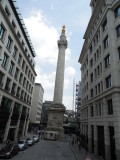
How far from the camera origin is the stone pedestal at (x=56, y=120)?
165ft

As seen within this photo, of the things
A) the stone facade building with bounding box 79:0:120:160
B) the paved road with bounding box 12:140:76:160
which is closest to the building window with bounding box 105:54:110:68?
the stone facade building with bounding box 79:0:120:160

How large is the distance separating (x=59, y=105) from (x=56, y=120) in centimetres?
587

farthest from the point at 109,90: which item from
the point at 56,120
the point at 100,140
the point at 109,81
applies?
the point at 56,120

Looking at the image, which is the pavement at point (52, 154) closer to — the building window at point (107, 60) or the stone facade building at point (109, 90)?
the stone facade building at point (109, 90)

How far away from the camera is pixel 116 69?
21.6 metres

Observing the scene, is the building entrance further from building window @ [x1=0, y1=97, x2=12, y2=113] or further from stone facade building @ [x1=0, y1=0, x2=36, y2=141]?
building window @ [x1=0, y1=97, x2=12, y2=113]

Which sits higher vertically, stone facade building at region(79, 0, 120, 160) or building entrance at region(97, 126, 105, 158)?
stone facade building at region(79, 0, 120, 160)

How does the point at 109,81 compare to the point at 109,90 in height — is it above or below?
above

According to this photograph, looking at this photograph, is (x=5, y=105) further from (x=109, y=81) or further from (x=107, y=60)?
(x=107, y=60)

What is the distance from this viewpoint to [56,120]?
51.8 metres

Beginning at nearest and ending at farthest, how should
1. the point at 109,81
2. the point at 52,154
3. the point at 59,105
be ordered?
1. the point at 109,81
2. the point at 52,154
3. the point at 59,105

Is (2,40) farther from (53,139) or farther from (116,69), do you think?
(53,139)

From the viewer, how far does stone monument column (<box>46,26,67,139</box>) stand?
50781mm

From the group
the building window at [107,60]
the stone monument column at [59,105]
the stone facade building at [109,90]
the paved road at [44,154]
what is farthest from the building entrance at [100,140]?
the stone monument column at [59,105]
